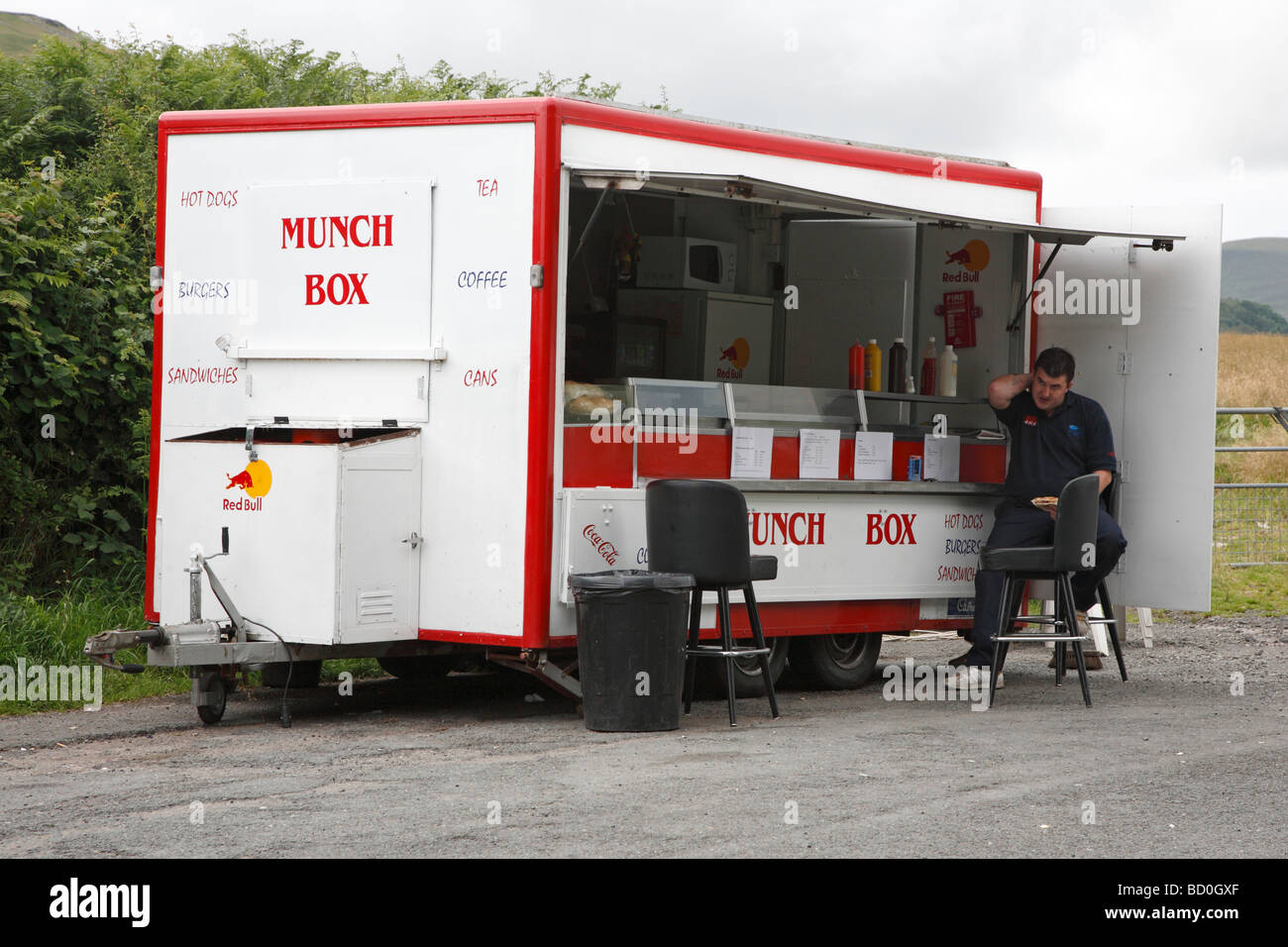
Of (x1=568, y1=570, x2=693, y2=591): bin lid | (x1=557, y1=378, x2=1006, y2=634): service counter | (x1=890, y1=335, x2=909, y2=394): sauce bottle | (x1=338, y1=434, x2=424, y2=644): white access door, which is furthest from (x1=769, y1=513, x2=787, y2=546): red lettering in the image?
(x1=338, y1=434, x2=424, y2=644): white access door

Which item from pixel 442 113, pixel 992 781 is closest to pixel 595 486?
pixel 442 113

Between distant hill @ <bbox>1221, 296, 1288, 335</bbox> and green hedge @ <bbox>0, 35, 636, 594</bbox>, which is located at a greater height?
distant hill @ <bbox>1221, 296, 1288, 335</bbox>

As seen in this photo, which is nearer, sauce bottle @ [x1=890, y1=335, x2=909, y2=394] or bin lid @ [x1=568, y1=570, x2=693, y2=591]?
bin lid @ [x1=568, y1=570, x2=693, y2=591]

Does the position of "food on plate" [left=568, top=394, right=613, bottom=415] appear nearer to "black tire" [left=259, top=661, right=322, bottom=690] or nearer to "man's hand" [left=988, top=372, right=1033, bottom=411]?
"black tire" [left=259, top=661, right=322, bottom=690]

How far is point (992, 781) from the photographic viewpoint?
646 centimetres

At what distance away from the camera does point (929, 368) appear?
10500 mm

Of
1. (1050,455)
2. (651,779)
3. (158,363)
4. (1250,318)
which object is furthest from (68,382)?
(1250,318)

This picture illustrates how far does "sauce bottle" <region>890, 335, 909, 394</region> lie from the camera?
1036cm

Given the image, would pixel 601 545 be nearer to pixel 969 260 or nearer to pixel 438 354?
pixel 438 354

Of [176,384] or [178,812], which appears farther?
[176,384]

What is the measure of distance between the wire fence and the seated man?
20.4 ft

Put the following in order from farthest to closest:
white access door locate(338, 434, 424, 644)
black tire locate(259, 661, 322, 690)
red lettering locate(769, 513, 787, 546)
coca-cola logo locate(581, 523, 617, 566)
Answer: red lettering locate(769, 513, 787, 546), black tire locate(259, 661, 322, 690), coca-cola logo locate(581, 523, 617, 566), white access door locate(338, 434, 424, 644)
